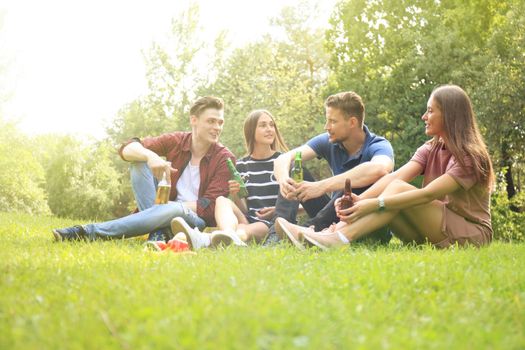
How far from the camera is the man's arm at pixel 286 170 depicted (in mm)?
6531

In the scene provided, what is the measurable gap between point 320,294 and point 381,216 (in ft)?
7.96

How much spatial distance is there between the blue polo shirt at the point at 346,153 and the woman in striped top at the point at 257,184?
744 millimetres

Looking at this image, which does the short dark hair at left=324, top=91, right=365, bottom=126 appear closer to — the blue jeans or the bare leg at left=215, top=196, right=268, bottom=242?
the bare leg at left=215, top=196, right=268, bottom=242

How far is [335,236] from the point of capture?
562 centimetres

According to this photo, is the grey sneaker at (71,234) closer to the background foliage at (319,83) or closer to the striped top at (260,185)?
the striped top at (260,185)

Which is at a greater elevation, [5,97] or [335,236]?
[5,97]

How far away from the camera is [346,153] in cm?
695

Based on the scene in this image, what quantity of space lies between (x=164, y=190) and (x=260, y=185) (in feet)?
4.20

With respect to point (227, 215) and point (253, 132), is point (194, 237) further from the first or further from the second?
point (253, 132)

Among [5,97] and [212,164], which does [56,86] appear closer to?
[5,97]

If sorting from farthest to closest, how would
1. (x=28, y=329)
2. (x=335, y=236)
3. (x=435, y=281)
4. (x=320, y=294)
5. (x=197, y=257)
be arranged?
(x=335, y=236)
(x=197, y=257)
(x=435, y=281)
(x=320, y=294)
(x=28, y=329)

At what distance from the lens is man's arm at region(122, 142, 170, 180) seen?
6812 mm

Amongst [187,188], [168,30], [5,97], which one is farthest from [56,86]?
[187,188]

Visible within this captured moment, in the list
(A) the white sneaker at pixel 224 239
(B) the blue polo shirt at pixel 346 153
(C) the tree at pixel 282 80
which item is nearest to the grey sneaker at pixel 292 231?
(A) the white sneaker at pixel 224 239
